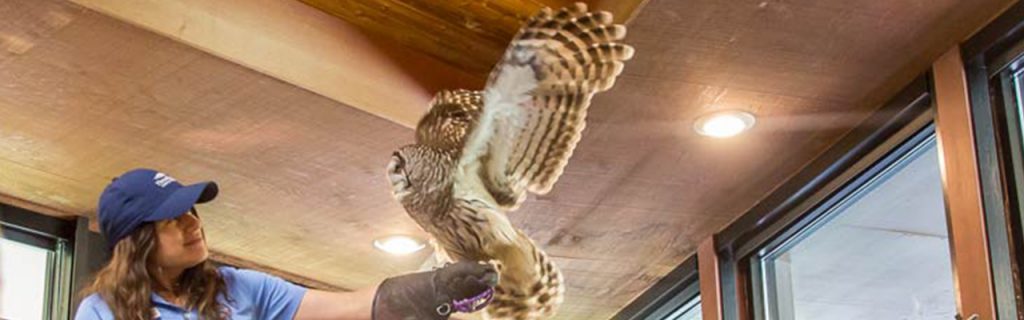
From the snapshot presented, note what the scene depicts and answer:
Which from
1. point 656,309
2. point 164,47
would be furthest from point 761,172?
point 164,47

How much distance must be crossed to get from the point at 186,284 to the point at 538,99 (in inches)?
23.4

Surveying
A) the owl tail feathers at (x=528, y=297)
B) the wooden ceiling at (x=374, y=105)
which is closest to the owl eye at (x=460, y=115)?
the owl tail feathers at (x=528, y=297)

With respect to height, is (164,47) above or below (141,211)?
above

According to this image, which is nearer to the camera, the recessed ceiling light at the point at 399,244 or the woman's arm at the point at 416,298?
the woman's arm at the point at 416,298

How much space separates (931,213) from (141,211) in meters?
1.93

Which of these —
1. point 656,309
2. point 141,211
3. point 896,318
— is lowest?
point 141,211

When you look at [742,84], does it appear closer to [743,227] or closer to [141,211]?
[743,227]

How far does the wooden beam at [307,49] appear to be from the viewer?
2.98 meters

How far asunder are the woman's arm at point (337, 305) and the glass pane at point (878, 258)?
162cm

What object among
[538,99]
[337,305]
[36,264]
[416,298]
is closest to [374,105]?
[538,99]

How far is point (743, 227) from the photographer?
4188 millimetres

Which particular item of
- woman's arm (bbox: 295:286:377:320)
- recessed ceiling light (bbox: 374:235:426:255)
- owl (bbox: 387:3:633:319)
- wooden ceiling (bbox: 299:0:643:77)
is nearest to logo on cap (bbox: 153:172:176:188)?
woman's arm (bbox: 295:286:377:320)

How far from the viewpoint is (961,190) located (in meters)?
3.14

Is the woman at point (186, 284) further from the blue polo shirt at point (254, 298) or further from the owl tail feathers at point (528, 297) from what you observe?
the owl tail feathers at point (528, 297)
